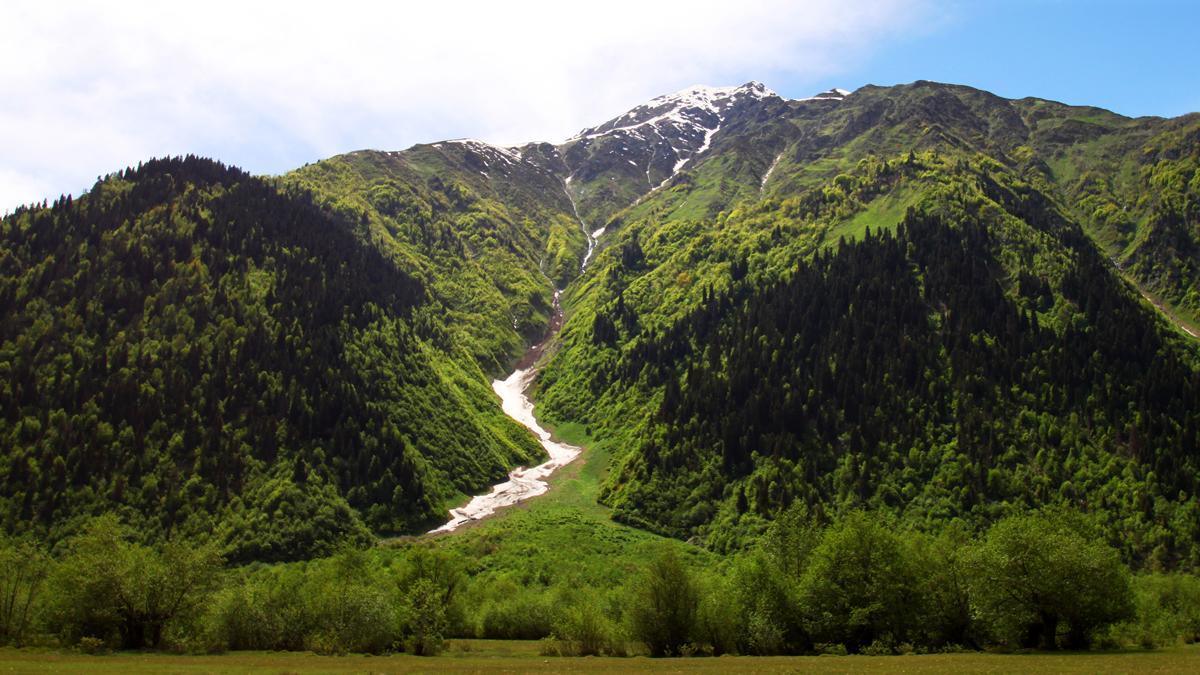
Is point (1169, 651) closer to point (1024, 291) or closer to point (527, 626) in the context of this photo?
point (527, 626)

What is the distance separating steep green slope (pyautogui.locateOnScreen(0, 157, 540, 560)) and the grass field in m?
73.9

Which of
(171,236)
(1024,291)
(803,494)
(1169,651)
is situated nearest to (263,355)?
(171,236)

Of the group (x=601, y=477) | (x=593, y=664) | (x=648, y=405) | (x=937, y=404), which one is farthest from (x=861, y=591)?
(x=648, y=405)

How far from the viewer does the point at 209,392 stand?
150250 mm

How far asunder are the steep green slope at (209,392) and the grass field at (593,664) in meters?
73.9

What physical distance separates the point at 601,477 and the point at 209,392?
9105cm

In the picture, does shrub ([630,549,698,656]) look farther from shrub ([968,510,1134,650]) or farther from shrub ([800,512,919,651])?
shrub ([968,510,1134,650])

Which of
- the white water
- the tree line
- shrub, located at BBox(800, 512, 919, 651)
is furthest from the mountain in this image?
shrub, located at BBox(800, 512, 919, 651)

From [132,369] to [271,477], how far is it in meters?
38.7

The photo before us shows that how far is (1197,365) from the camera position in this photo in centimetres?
15862

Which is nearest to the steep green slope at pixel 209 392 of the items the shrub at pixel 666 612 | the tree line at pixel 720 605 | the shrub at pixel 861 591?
the tree line at pixel 720 605

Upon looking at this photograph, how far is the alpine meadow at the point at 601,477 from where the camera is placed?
68812 mm

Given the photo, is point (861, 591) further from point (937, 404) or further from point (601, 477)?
point (601, 477)

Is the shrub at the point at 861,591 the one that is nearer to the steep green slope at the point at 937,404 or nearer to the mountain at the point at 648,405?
the mountain at the point at 648,405
